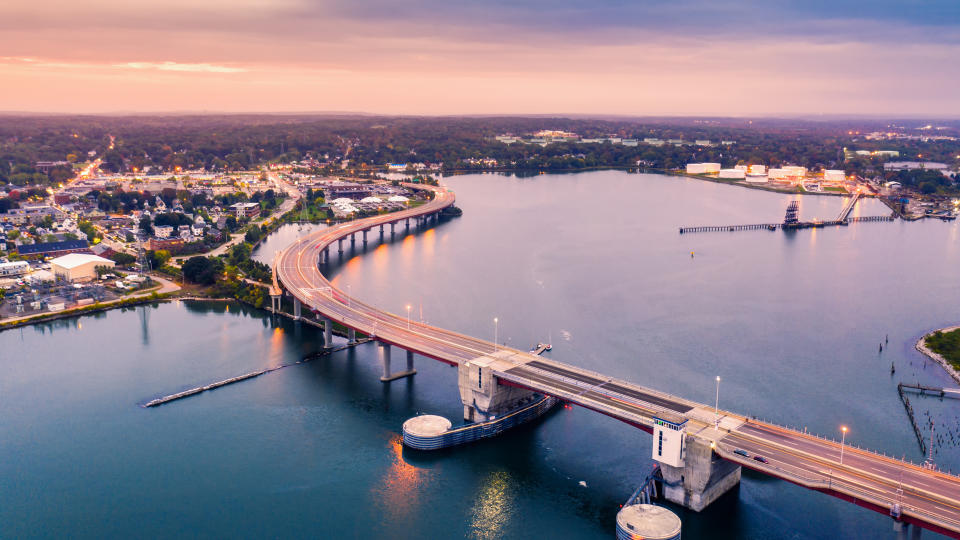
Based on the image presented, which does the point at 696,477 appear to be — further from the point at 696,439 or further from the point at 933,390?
the point at 933,390

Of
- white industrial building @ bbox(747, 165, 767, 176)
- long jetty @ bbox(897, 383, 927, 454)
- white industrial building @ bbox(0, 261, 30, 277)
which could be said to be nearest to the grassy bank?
long jetty @ bbox(897, 383, 927, 454)

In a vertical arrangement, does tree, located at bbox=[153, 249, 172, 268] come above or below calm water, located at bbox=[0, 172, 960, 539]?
above

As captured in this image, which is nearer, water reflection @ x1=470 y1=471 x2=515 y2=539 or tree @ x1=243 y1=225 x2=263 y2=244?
water reflection @ x1=470 y1=471 x2=515 y2=539

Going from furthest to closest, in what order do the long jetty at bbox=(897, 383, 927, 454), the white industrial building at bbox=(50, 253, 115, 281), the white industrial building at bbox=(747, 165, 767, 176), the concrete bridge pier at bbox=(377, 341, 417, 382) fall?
the white industrial building at bbox=(747, 165, 767, 176) < the white industrial building at bbox=(50, 253, 115, 281) < the concrete bridge pier at bbox=(377, 341, 417, 382) < the long jetty at bbox=(897, 383, 927, 454)

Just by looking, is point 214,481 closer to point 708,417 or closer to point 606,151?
point 708,417

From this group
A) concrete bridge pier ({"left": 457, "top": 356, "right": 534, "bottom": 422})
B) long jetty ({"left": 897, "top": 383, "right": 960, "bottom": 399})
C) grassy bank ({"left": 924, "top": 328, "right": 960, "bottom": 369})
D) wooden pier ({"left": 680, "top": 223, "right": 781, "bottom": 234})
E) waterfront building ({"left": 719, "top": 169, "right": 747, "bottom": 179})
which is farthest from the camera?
waterfront building ({"left": 719, "top": 169, "right": 747, "bottom": 179})

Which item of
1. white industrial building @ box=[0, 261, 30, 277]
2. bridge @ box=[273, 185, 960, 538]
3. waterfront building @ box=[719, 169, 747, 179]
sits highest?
waterfront building @ box=[719, 169, 747, 179]

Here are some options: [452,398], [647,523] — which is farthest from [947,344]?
[452,398]

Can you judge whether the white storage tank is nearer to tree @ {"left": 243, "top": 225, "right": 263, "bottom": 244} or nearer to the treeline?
tree @ {"left": 243, "top": 225, "right": 263, "bottom": 244}
